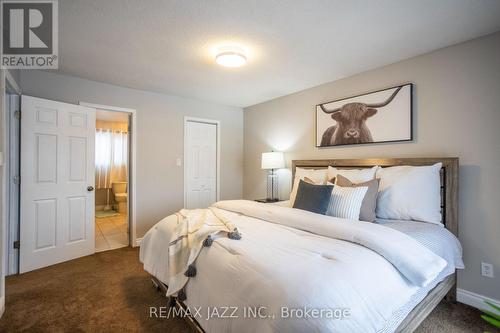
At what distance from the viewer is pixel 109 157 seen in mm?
6242

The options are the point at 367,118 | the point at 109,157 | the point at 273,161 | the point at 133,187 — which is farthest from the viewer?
the point at 109,157

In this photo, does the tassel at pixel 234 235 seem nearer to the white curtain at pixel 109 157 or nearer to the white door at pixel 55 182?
the white door at pixel 55 182

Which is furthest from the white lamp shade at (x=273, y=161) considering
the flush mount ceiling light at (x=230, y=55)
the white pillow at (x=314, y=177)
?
the flush mount ceiling light at (x=230, y=55)

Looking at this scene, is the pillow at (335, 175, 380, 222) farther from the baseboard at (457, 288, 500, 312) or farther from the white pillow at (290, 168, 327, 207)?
the baseboard at (457, 288, 500, 312)

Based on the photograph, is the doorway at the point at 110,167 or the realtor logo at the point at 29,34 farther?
the doorway at the point at 110,167

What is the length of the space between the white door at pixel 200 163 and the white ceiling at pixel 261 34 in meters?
1.31

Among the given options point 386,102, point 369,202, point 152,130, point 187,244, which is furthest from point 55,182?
point 386,102

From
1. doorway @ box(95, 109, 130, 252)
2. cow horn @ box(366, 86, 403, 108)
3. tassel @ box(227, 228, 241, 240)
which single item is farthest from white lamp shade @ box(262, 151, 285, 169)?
doorway @ box(95, 109, 130, 252)

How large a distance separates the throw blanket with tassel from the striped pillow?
3.31ft

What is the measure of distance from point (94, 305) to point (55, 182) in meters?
1.70

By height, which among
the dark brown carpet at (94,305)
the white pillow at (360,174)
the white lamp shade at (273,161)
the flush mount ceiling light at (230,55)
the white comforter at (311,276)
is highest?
the flush mount ceiling light at (230,55)

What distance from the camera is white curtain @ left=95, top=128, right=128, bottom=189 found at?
239 inches

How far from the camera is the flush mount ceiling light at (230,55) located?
2.40m

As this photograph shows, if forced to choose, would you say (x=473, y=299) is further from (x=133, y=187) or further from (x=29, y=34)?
(x=29, y=34)
